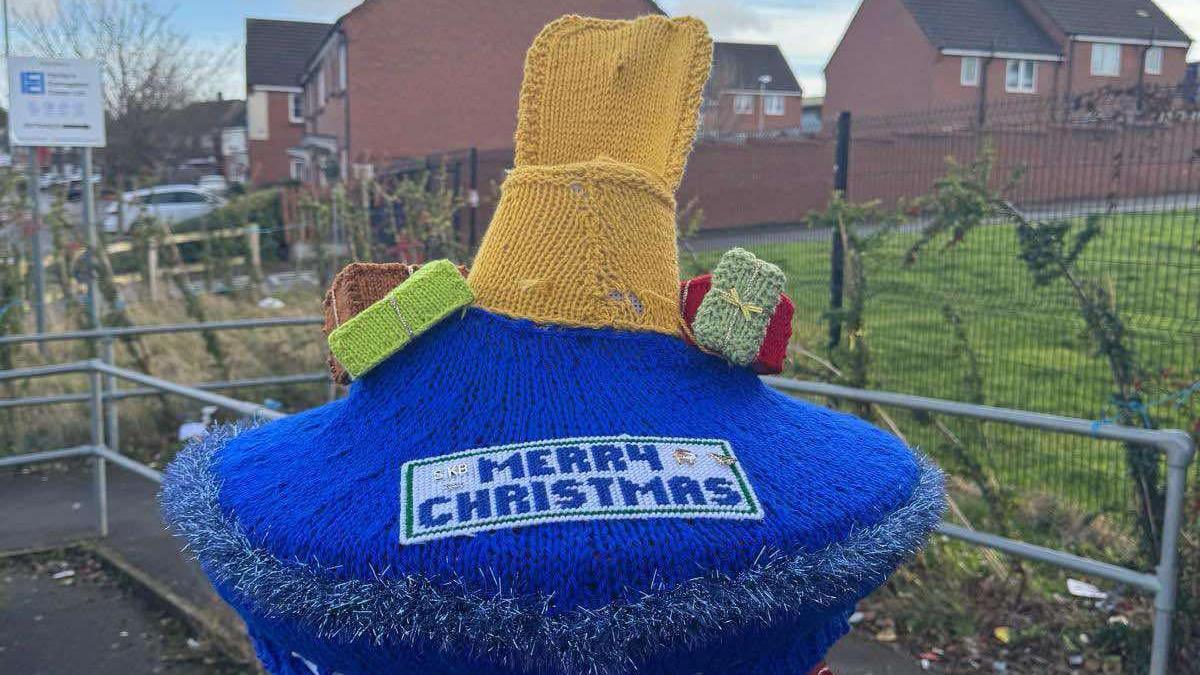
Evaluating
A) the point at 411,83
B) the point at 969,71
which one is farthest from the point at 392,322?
the point at 969,71

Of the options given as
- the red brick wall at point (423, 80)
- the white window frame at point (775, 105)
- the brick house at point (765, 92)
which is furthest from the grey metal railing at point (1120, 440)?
the white window frame at point (775, 105)

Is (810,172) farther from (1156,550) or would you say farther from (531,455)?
(531,455)

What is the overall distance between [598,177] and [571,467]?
431mm

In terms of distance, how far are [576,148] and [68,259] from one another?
7.85 m

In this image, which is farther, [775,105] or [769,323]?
[775,105]

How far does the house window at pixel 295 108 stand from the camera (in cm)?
3434

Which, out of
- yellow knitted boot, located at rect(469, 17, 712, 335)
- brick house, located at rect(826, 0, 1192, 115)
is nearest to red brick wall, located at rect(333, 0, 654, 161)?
yellow knitted boot, located at rect(469, 17, 712, 335)

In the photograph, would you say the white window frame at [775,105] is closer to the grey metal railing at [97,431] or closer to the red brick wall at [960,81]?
the red brick wall at [960,81]

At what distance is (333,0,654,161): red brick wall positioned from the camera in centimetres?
1084

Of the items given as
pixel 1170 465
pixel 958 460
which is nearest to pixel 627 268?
pixel 1170 465

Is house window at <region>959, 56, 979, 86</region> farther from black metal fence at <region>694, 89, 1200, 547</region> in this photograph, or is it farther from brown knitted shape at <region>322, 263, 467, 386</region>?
brown knitted shape at <region>322, 263, 467, 386</region>

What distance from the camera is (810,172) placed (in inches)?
306

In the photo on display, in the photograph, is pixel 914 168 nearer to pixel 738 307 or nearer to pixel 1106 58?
pixel 738 307

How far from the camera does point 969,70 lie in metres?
27.8
